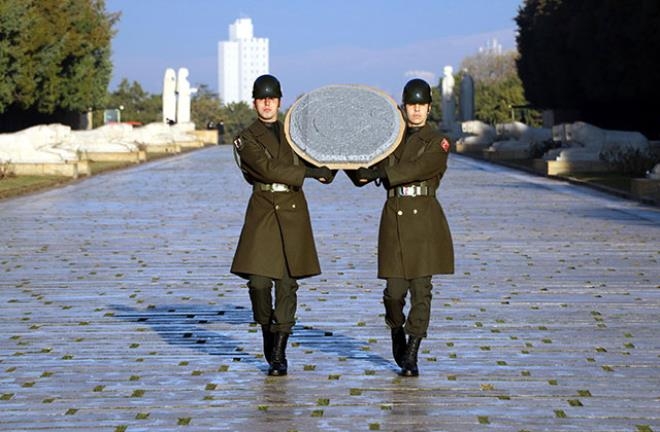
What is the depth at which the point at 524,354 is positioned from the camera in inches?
385

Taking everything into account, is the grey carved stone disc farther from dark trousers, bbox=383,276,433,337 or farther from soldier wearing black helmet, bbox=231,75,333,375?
dark trousers, bbox=383,276,433,337

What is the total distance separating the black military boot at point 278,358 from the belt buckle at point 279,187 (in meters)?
0.84

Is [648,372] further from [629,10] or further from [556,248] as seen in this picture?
[629,10]

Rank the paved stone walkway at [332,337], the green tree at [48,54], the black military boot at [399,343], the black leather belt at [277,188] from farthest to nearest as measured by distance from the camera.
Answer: the green tree at [48,54] → the black military boot at [399,343] → the black leather belt at [277,188] → the paved stone walkway at [332,337]

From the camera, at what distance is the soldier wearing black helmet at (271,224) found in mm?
8602

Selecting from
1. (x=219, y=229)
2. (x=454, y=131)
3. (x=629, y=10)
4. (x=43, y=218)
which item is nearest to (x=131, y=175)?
(x=629, y=10)

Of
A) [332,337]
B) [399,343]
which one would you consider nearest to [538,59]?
[332,337]

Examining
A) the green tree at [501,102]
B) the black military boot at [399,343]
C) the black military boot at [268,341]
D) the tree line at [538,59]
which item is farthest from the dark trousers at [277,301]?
the green tree at [501,102]

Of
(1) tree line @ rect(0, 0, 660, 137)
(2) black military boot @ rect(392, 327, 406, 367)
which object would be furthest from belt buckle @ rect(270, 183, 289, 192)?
(1) tree line @ rect(0, 0, 660, 137)

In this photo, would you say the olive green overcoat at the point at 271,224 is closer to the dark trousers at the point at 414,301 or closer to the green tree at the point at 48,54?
the dark trousers at the point at 414,301

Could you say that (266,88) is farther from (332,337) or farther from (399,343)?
(332,337)

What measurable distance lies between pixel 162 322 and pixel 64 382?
2714 millimetres

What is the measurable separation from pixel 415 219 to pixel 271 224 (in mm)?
823

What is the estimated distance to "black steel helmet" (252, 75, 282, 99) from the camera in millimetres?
8562
